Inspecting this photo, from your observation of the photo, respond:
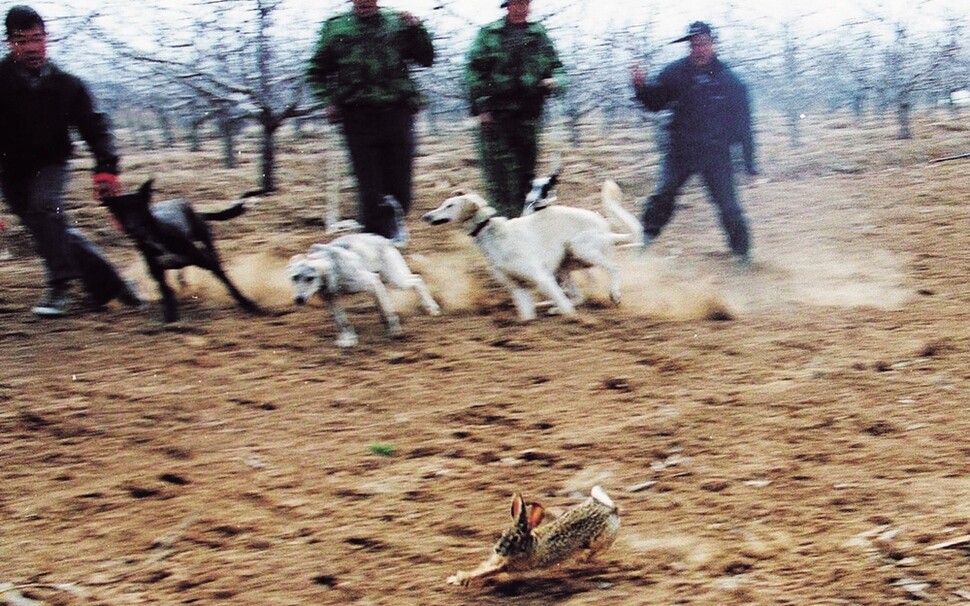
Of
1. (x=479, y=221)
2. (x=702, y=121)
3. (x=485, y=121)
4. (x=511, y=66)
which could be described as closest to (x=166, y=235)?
(x=479, y=221)

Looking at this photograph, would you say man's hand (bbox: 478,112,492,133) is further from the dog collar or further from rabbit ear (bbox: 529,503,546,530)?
rabbit ear (bbox: 529,503,546,530)

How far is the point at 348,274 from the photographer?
6203mm

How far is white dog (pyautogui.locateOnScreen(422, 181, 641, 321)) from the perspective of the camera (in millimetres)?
6516

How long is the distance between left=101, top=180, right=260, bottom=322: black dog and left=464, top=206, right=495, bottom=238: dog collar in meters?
1.46

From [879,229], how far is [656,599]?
631 centimetres

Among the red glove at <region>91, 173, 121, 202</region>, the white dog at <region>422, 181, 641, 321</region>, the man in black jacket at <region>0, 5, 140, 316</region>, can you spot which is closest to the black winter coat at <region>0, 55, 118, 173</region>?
the man in black jacket at <region>0, 5, 140, 316</region>

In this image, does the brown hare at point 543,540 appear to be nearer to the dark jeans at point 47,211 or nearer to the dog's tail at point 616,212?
the dog's tail at point 616,212

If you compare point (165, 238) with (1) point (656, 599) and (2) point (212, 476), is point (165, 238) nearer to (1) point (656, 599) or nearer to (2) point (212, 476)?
(2) point (212, 476)

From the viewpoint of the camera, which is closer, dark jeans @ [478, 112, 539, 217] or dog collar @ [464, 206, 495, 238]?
dog collar @ [464, 206, 495, 238]

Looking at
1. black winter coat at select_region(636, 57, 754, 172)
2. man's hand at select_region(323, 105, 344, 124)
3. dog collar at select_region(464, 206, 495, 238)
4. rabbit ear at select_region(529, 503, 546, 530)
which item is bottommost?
rabbit ear at select_region(529, 503, 546, 530)

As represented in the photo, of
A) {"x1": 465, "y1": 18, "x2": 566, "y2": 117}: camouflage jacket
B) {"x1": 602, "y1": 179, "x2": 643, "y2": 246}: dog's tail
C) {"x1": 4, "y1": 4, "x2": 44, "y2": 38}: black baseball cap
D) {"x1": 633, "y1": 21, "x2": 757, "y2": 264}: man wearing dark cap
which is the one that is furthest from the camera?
{"x1": 633, "y1": 21, "x2": 757, "y2": 264}: man wearing dark cap

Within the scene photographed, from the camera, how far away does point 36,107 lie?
6242 mm

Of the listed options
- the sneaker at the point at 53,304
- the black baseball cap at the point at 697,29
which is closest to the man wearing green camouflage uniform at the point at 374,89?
the black baseball cap at the point at 697,29

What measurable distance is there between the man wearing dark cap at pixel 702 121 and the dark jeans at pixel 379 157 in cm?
176
